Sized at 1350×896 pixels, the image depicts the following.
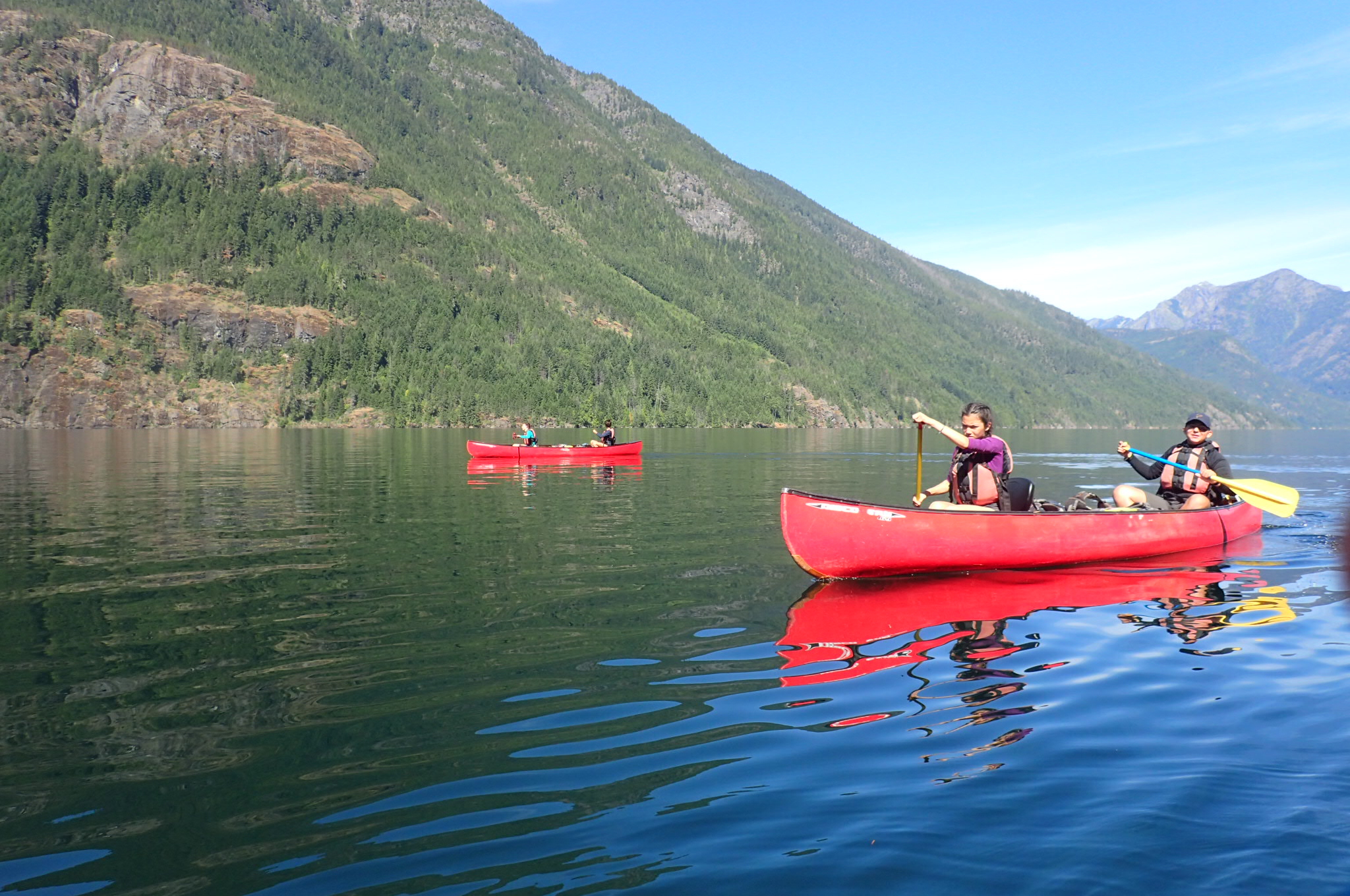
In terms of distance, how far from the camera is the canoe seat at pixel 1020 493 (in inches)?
603

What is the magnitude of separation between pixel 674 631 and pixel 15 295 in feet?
553

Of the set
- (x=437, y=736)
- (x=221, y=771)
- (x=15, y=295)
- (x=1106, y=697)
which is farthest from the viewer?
(x=15, y=295)

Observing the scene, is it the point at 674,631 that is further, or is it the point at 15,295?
the point at 15,295

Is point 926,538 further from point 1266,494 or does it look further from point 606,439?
point 606,439

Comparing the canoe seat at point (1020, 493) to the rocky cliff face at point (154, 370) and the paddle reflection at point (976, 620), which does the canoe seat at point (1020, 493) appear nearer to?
the paddle reflection at point (976, 620)

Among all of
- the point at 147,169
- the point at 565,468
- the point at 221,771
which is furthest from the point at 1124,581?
the point at 147,169

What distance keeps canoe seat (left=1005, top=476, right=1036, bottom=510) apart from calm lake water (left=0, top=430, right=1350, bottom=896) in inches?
54.3

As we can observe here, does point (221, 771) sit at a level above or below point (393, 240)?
below

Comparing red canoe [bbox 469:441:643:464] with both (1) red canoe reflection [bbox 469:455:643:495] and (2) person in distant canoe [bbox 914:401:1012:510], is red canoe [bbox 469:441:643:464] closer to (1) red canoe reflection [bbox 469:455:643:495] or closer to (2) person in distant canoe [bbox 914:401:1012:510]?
(1) red canoe reflection [bbox 469:455:643:495]

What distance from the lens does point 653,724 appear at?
7.36m

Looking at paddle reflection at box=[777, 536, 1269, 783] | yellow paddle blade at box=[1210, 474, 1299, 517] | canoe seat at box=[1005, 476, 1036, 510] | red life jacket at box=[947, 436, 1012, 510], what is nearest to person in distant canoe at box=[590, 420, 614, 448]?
yellow paddle blade at box=[1210, 474, 1299, 517]

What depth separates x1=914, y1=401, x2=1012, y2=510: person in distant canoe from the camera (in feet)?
47.1

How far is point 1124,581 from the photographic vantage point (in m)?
14.9

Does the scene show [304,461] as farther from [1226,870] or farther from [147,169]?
[147,169]
